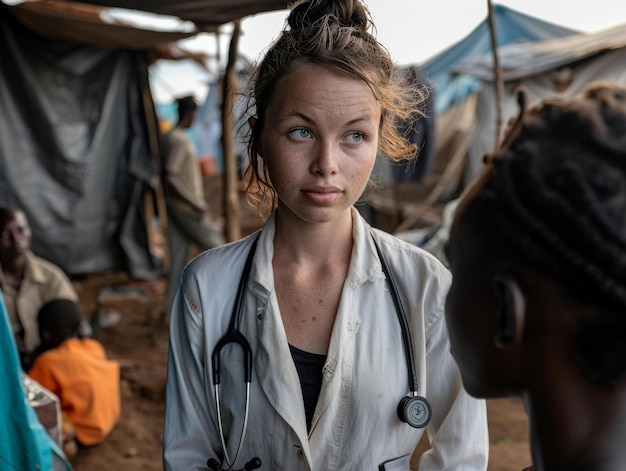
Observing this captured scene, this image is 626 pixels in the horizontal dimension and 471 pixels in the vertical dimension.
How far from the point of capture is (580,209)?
694 mm

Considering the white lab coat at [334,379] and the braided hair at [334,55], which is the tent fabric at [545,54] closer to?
the braided hair at [334,55]

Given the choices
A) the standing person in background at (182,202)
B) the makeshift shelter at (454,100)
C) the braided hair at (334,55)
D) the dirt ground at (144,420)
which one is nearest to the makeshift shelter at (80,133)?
the standing person in background at (182,202)

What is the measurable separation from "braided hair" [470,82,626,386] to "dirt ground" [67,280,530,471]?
3363 mm

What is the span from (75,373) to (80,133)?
2.63 m

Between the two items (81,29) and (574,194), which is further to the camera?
(81,29)

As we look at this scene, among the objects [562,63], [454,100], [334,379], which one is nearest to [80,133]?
[334,379]

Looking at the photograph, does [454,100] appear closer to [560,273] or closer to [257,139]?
[257,139]

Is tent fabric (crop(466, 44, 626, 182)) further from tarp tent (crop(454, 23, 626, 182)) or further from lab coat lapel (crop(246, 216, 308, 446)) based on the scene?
lab coat lapel (crop(246, 216, 308, 446))

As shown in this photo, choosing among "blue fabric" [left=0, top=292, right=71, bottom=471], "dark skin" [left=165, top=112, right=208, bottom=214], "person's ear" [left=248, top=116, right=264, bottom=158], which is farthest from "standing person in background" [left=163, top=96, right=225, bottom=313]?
"person's ear" [left=248, top=116, right=264, bottom=158]

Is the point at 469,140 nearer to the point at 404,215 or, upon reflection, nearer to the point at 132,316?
the point at 404,215

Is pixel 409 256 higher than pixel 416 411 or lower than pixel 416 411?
higher

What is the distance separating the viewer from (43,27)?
15.9 feet

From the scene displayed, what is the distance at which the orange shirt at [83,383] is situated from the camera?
11.9ft

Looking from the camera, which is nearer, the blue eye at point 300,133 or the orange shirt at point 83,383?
the blue eye at point 300,133
